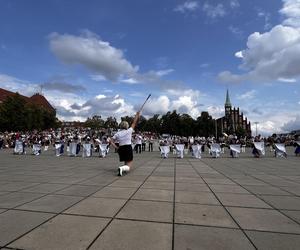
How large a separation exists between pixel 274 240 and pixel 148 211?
2.19 meters

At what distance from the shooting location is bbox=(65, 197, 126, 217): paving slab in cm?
517

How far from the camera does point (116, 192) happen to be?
23.3 feet

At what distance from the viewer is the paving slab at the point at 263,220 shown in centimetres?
457

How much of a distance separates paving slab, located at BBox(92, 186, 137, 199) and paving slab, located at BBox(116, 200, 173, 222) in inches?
24.9

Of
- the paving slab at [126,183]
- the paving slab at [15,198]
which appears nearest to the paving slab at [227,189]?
the paving slab at [126,183]

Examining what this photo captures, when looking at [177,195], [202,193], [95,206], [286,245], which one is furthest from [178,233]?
[202,193]

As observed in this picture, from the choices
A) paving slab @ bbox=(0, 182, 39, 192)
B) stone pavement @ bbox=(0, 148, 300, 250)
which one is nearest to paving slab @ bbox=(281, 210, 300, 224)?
stone pavement @ bbox=(0, 148, 300, 250)

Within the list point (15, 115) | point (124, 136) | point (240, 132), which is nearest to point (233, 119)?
point (240, 132)

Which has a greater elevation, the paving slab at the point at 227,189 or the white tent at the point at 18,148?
the white tent at the point at 18,148

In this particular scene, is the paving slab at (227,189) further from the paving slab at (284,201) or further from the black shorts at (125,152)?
the black shorts at (125,152)

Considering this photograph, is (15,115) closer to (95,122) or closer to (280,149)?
(95,122)

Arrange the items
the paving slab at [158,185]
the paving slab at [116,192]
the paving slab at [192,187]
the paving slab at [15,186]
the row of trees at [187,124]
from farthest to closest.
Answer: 1. the row of trees at [187,124]
2. the paving slab at [158,185]
3. the paving slab at [192,187]
4. the paving slab at [15,186]
5. the paving slab at [116,192]

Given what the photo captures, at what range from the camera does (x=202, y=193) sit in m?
7.20

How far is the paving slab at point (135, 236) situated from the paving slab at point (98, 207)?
0.57 metres
